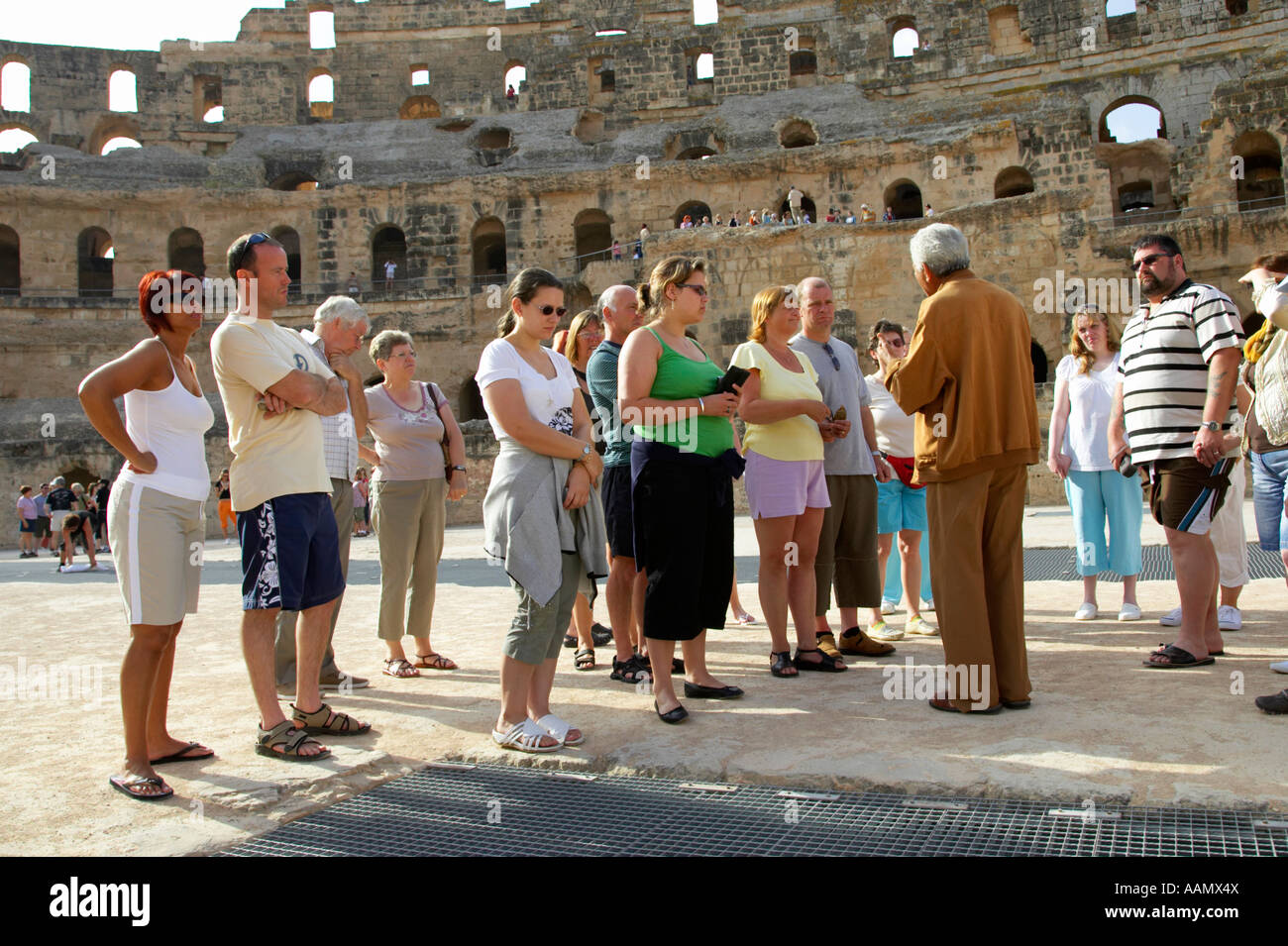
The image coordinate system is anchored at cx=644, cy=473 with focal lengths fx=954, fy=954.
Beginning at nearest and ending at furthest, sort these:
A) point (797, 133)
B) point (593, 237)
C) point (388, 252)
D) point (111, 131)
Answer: point (797, 133) < point (593, 237) < point (388, 252) < point (111, 131)

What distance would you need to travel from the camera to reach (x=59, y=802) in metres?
2.98

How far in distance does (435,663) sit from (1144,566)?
18.6 ft

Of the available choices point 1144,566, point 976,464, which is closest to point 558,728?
point 976,464

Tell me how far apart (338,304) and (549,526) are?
1526 mm

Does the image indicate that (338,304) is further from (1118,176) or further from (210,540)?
(1118,176)

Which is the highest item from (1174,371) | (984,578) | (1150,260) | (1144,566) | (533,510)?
(1150,260)

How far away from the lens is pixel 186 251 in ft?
104

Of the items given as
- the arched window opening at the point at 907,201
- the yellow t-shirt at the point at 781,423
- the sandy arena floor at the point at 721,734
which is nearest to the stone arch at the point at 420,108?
the arched window opening at the point at 907,201

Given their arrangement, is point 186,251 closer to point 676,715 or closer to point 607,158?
point 607,158

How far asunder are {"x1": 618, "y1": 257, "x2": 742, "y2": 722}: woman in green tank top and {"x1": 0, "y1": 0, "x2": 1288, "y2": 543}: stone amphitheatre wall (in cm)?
1314

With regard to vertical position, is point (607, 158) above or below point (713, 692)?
above

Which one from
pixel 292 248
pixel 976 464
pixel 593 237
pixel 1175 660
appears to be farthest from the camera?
pixel 292 248

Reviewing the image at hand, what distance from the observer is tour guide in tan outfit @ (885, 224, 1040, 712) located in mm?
3797
